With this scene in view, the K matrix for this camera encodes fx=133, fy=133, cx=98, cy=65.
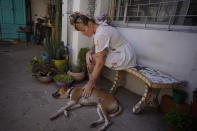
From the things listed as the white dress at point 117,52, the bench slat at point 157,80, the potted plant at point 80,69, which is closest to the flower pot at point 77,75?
the potted plant at point 80,69

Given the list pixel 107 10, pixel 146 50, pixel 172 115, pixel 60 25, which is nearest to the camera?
pixel 172 115

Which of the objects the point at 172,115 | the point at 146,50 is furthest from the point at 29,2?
the point at 172,115

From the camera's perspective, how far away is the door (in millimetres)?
5133

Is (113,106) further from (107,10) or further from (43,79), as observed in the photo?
(107,10)

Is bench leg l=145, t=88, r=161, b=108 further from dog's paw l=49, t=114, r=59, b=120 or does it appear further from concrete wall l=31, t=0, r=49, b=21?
concrete wall l=31, t=0, r=49, b=21

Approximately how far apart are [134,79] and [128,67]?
17.0 inches

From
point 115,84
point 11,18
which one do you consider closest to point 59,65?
point 115,84

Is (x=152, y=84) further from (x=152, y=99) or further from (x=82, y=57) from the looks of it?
(x=82, y=57)

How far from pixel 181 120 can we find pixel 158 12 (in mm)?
1515

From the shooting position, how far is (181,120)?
1.00 metres

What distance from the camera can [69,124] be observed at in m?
1.35

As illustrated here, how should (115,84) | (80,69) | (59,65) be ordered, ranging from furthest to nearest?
(59,65) < (80,69) < (115,84)

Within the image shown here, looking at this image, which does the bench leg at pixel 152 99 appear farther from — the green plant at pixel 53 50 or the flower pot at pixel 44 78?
the green plant at pixel 53 50

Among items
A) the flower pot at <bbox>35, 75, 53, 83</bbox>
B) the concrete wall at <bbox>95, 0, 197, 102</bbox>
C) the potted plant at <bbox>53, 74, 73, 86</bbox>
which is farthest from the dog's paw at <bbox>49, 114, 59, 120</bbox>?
the concrete wall at <bbox>95, 0, 197, 102</bbox>
